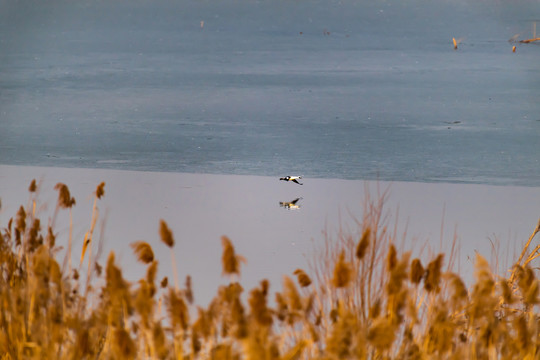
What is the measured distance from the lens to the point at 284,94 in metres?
7.95

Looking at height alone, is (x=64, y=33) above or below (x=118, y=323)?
above

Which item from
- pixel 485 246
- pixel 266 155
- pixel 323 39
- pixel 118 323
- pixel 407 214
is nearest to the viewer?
pixel 118 323

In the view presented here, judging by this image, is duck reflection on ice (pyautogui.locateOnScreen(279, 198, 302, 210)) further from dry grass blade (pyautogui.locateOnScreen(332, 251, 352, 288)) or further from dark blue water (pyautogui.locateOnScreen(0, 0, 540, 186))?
dry grass blade (pyautogui.locateOnScreen(332, 251, 352, 288))

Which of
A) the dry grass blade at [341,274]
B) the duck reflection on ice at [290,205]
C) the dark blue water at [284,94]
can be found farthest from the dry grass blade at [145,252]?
the dark blue water at [284,94]

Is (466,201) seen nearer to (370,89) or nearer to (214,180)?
(214,180)

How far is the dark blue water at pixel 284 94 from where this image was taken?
548 centimetres

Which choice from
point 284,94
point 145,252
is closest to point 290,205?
point 145,252

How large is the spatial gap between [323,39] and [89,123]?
564 centimetres

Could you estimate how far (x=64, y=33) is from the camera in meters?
13.6

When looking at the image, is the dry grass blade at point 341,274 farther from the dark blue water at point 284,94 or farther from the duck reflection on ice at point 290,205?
the dark blue water at point 284,94

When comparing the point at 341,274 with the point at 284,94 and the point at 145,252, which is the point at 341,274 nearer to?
the point at 145,252

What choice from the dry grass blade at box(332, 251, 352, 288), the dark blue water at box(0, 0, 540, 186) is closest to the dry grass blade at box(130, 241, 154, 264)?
the dry grass blade at box(332, 251, 352, 288)

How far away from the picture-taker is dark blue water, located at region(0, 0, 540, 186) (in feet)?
18.0

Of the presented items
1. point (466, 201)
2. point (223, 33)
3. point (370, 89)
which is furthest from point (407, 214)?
point (223, 33)
